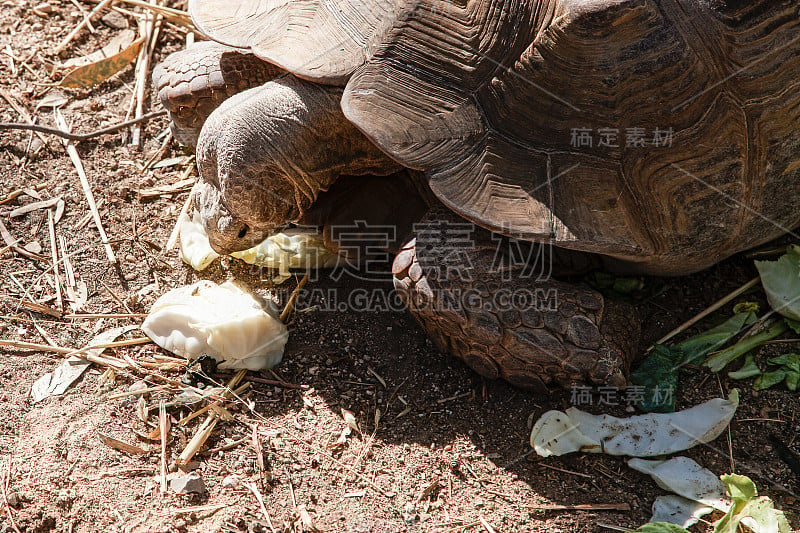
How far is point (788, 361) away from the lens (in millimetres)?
2926

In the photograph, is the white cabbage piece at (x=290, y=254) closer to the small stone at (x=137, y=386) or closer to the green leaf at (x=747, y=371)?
the small stone at (x=137, y=386)

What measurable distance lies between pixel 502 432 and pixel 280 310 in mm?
1104

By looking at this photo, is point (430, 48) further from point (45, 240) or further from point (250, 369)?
point (45, 240)

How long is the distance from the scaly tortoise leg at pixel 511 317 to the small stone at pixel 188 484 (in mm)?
1001

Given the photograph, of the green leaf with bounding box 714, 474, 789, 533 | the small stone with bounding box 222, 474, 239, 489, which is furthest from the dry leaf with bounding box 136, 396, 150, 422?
the green leaf with bounding box 714, 474, 789, 533

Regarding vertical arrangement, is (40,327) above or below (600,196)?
below

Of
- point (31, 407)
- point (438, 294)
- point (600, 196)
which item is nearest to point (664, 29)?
point (600, 196)

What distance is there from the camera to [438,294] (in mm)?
2748

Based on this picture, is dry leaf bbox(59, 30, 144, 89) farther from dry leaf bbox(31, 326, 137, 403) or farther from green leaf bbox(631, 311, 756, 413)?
green leaf bbox(631, 311, 756, 413)

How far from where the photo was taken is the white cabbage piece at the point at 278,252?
3.37 meters

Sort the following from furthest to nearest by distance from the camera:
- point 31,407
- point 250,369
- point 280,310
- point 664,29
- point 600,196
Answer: point 280,310 < point 250,369 < point 31,407 < point 600,196 < point 664,29

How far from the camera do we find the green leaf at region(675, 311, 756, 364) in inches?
117

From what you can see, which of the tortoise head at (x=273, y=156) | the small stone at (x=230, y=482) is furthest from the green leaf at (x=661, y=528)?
the tortoise head at (x=273, y=156)

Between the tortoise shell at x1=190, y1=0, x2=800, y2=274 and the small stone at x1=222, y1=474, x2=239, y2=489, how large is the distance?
3.98 ft
